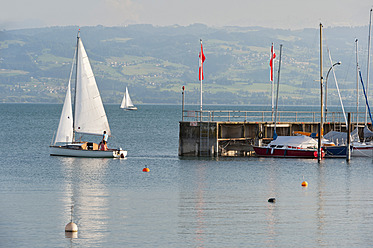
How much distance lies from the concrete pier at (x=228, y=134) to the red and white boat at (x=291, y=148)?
2.43 m

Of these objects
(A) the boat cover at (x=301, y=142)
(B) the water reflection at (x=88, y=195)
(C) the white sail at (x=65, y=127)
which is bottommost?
(B) the water reflection at (x=88, y=195)

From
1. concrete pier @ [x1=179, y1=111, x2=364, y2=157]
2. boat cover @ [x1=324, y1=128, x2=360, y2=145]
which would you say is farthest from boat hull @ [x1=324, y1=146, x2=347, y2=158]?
concrete pier @ [x1=179, y1=111, x2=364, y2=157]

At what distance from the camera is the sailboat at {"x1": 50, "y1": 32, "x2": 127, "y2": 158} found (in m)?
69.2

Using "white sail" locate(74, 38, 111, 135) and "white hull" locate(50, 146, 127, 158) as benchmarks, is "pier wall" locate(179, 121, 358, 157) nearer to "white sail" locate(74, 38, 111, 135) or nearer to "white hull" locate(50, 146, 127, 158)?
"white hull" locate(50, 146, 127, 158)

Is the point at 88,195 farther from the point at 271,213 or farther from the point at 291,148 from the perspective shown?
the point at 291,148

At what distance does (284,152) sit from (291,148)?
2.64 ft

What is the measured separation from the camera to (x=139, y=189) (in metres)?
47.8

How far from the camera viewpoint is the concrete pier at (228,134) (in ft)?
227

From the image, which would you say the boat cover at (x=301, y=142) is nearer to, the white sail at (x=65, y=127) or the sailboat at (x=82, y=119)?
the sailboat at (x=82, y=119)

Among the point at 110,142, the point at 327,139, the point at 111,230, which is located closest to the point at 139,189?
the point at 111,230

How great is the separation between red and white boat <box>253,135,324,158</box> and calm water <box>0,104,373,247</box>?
5.51 feet

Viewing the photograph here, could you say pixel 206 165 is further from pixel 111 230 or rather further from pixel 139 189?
pixel 111 230

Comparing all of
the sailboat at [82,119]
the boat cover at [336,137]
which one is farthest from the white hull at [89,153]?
the boat cover at [336,137]

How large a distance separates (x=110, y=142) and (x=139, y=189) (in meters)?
63.7
